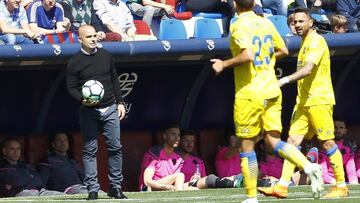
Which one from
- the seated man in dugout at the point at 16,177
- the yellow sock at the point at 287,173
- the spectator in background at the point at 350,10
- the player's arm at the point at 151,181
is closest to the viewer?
the yellow sock at the point at 287,173

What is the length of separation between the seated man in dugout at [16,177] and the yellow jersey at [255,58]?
3.79m

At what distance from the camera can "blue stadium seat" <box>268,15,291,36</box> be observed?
14359 millimetres

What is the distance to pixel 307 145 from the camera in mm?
14547

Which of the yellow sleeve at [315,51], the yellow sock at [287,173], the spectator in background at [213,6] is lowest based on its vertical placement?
the yellow sock at [287,173]

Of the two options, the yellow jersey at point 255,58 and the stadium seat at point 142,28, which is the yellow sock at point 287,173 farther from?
the stadium seat at point 142,28

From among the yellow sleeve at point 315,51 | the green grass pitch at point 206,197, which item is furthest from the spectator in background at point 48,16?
the yellow sleeve at point 315,51

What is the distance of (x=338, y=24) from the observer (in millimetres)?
14141

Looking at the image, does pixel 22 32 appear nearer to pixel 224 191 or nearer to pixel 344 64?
pixel 224 191

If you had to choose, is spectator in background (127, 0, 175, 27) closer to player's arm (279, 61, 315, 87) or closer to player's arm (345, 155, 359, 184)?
player's arm (345, 155, 359, 184)

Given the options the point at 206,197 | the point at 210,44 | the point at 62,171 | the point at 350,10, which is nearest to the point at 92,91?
the point at 206,197

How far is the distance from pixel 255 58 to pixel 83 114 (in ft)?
6.99

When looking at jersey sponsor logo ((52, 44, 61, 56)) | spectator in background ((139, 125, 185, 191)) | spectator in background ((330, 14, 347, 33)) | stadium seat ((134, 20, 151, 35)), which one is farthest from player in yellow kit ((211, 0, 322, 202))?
spectator in background ((330, 14, 347, 33))

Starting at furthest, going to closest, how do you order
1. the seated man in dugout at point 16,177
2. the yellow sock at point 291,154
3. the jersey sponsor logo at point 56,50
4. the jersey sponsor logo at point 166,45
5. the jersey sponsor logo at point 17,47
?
the jersey sponsor logo at point 166,45 < the seated man in dugout at point 16,177 < the jersey sponsor logo at point 56,50 < the jersey sponsor logo at point 17,47 < the yellow sock at point 291,154

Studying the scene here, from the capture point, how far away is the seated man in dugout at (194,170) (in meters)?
12.9
